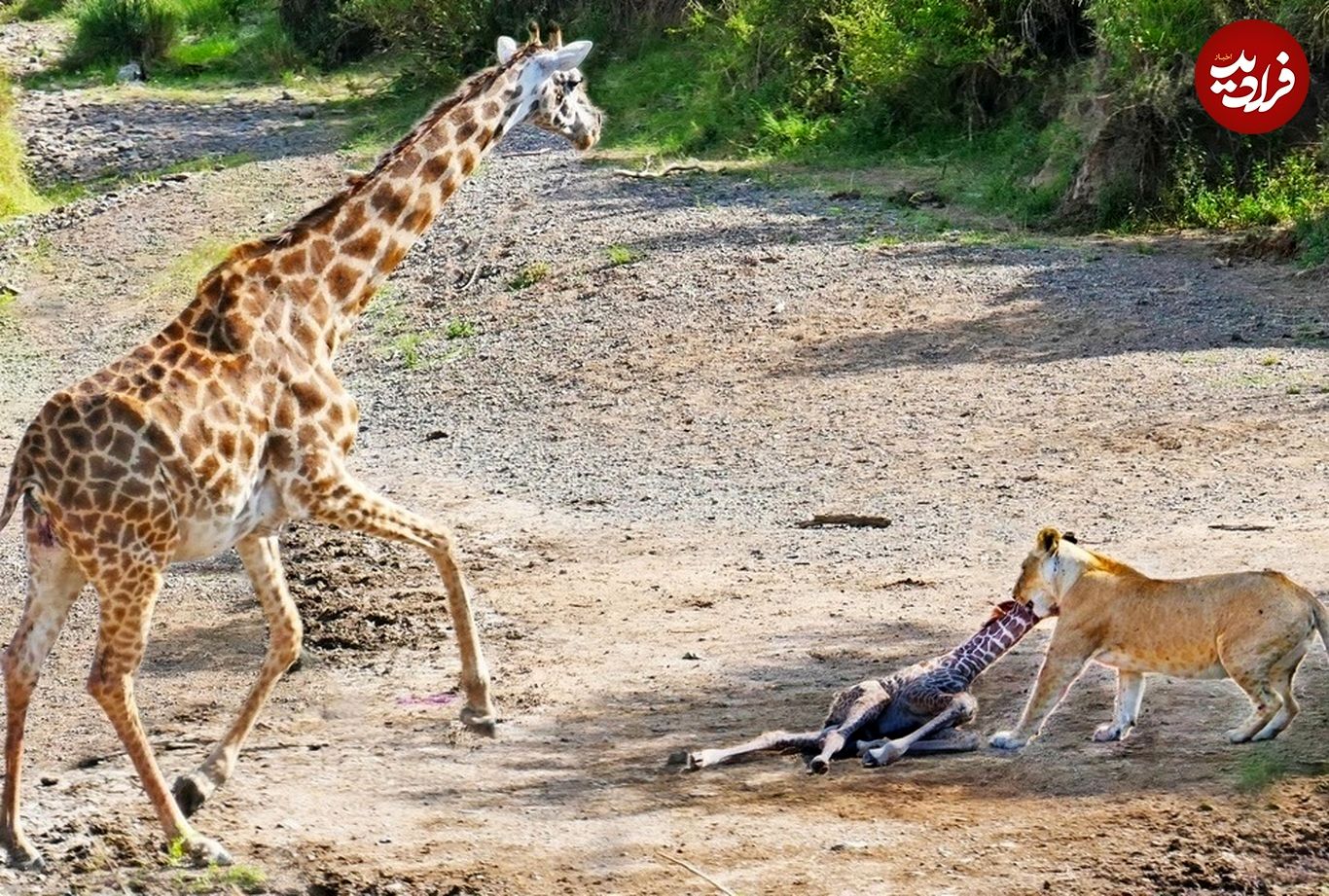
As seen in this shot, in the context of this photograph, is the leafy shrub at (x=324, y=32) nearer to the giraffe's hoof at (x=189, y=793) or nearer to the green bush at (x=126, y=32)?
the green bush at (x=126, y=32)

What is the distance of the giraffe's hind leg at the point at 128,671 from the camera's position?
20.8 feet

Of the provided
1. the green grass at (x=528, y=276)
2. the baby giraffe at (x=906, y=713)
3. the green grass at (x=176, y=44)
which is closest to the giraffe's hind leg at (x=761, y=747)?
the baby giraffe at (x=906, y=713)

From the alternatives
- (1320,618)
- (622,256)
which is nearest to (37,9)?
(622,256)

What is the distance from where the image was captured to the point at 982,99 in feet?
65.3

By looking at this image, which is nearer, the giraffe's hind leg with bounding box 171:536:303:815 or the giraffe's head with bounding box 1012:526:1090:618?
the giraffe's hind leg with bounding box 171:536:303:815

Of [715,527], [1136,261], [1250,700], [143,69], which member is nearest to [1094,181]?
[1136,261]

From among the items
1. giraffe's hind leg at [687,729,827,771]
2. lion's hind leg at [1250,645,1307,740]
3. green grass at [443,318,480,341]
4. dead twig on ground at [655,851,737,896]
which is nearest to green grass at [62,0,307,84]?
green grass at [443,318,480,341]

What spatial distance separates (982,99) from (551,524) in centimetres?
1064

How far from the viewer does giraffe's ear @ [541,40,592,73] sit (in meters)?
8.25

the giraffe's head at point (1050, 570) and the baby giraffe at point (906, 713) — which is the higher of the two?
the giraffe's head at point (1050, 570)

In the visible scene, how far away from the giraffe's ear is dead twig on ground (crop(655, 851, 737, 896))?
355 cm

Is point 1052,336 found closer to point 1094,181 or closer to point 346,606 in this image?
point 1094,181

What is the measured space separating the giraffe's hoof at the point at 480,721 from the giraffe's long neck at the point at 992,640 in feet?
5.49

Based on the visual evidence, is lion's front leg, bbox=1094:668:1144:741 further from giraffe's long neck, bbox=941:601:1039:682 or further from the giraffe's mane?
the giraffe's mane
